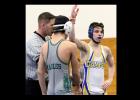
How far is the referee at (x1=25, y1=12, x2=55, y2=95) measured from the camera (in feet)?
19.5

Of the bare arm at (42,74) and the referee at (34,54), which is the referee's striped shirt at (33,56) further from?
the bare arm at (42,74)

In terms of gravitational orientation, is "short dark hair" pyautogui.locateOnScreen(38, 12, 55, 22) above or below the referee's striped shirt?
above

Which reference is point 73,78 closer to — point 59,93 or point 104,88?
point 59,93

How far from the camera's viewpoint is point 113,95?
229 inches

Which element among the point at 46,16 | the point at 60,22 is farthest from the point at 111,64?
the point at 60,22

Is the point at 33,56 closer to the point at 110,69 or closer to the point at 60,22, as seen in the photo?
the point at 60,22

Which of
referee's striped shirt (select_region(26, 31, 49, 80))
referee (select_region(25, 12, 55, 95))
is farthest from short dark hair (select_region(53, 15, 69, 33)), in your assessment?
referee's striped shirt (select_region(26, 31, 49, 80))

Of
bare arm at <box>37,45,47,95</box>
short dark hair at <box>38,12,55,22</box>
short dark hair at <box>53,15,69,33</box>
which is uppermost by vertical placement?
short dark hair at <box>38,12,55,22</box>

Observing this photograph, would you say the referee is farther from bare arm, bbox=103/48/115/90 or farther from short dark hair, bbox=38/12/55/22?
bare arm, bbox=103/48/115/90

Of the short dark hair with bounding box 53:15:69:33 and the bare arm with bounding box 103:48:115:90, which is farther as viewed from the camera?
the bare arm with bounding box 103:48:115:90

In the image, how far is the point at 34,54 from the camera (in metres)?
5.96

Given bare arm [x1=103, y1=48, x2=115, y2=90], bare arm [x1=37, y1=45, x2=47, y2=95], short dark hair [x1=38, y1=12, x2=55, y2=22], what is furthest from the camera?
bare arm [x1=103, y1=48, x2=115, y2=90]

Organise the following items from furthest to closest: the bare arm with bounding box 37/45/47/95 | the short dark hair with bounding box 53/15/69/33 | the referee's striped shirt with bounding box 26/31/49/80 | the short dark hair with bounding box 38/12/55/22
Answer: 1. the short dark hair with bounding box 38/12/55/22
2. the referee's striped shirt with bounding box 26/31/49/80
3. the bare arm with bounding box 37/45/47/95
4. the short dark hair with bounding box 53/15/69/33

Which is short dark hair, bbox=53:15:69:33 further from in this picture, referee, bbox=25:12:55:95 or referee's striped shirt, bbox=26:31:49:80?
referee's striped shirt, bbox=26:31:49:80
